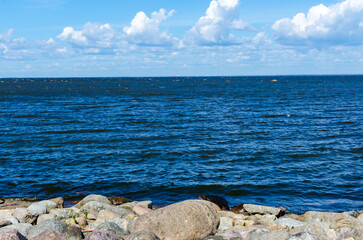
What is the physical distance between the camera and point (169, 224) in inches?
392

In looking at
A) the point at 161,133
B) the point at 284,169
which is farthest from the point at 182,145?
the point at 284,169

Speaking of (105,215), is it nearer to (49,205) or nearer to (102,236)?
(49,205)

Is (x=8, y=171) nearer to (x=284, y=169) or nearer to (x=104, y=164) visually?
(x=104, y=164)

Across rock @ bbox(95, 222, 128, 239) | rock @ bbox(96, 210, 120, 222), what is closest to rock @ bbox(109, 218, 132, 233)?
rock @ bbox(95, 222, 128, 239)

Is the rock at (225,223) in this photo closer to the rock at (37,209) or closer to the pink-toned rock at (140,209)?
the pink-toned rock at (140,209)

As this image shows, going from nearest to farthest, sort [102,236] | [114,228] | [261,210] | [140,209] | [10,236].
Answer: [10,236]
[102,236]
[114,228]
[140,209]
[261,210]

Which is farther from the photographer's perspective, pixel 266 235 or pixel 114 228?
pixel 114 228

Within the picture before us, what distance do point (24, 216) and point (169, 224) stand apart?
5.03 meters

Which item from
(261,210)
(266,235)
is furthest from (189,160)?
(266,235)

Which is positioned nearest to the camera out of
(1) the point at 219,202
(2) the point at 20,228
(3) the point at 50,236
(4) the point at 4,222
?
(3) the point at 50,236

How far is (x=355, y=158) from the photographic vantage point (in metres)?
22.4

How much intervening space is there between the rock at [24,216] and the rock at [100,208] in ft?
5.54

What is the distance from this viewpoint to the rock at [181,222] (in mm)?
9852

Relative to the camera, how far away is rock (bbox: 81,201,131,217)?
42.9 feet
